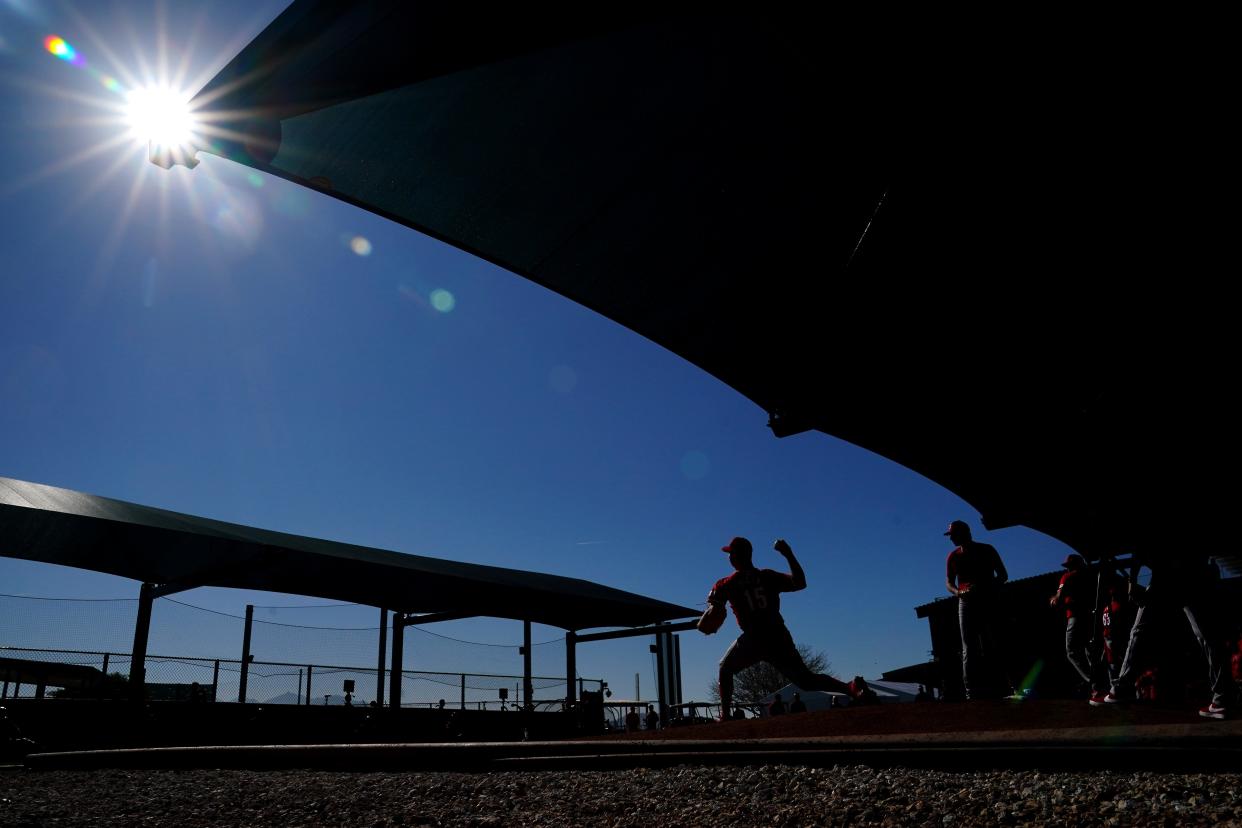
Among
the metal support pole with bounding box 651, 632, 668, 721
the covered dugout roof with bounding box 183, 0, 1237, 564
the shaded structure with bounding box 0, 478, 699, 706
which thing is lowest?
the metal support pole with bounding box 651, 632, 668, 721

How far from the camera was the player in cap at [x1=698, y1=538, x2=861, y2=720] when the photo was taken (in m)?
5.64

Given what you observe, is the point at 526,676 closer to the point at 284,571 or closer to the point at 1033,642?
the point at 284,571

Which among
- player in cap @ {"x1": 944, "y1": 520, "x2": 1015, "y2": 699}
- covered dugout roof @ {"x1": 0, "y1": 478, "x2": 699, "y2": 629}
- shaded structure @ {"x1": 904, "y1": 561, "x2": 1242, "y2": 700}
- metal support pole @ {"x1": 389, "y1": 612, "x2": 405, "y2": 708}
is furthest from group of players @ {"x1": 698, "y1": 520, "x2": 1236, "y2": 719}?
metal support pole @ {"x1": 389, "y1": 612, "x2": 405, "y2": 708}

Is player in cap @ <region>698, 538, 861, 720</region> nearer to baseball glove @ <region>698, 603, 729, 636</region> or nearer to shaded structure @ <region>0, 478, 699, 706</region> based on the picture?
baseball glove @ <region>698, 603, 729, 636</region>

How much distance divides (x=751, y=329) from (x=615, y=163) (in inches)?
99.6

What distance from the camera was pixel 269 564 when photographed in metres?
12.3

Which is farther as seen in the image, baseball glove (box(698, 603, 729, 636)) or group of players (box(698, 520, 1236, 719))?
baseball glove (box(698, 603, 729, 636))

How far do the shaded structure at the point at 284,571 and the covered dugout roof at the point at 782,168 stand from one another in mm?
8628

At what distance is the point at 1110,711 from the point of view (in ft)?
13.4

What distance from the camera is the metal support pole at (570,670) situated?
55.1ft

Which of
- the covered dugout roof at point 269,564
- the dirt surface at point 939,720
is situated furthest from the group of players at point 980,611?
the covered dugout roof at point 269,564

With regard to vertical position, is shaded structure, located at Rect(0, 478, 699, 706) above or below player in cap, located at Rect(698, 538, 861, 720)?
above

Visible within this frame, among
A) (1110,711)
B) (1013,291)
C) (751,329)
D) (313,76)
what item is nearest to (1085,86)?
(1013,291)

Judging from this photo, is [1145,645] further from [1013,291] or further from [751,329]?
[751,329]
